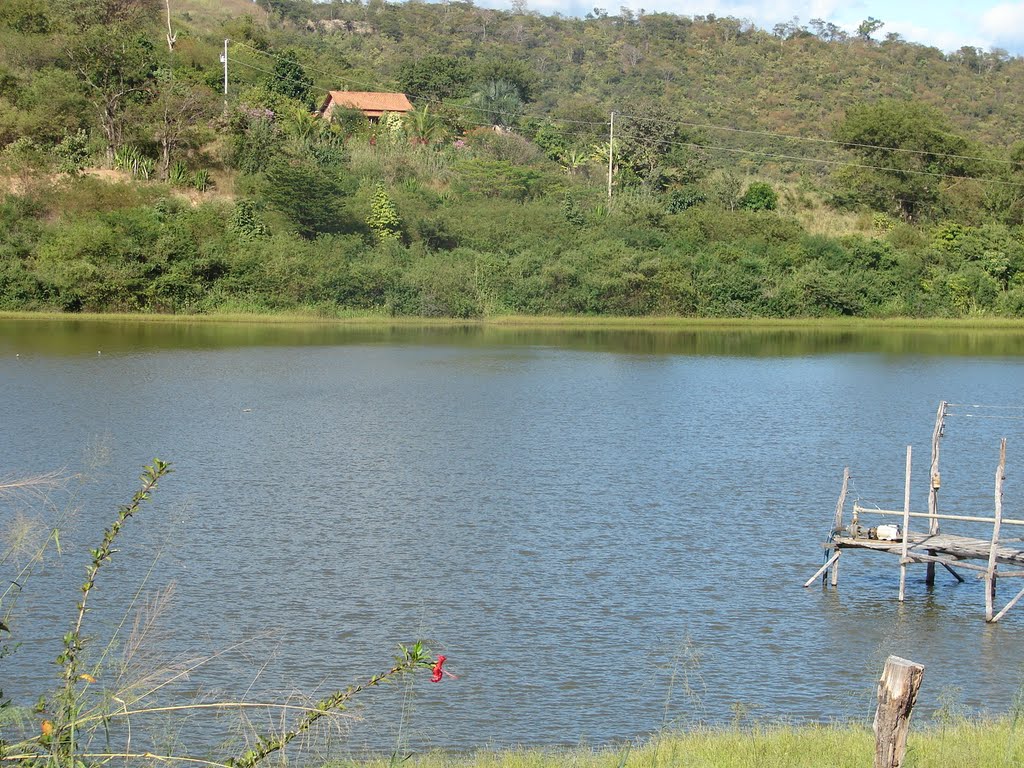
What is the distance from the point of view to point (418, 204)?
53969mm

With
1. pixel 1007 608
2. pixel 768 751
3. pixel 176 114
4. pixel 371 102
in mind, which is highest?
pixel 371 102

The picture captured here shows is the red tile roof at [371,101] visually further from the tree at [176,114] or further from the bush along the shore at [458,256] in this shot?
the tree at [176,114]

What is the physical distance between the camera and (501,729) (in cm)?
951

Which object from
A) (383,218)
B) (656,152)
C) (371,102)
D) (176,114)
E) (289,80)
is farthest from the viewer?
(371,102)

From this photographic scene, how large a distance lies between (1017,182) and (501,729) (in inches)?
2222

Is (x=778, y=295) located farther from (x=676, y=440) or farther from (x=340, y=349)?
(x=676, y=440)

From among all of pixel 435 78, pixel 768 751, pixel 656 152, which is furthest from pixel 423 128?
pixel 768 751

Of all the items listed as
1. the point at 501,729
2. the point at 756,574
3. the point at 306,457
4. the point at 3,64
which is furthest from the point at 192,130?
the point at 501,729

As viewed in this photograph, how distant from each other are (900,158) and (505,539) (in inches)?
1924

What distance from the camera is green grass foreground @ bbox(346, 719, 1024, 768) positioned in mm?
7633

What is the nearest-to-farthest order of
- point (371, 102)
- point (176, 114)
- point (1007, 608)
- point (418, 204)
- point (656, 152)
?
point (1007, 608) < point (176, 114) < point (418, 204) < point (656, 152) < point (371, 102)

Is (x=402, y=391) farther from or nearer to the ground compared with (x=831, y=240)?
nearer to the ground

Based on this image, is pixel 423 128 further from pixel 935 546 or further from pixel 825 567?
pixel 935 546

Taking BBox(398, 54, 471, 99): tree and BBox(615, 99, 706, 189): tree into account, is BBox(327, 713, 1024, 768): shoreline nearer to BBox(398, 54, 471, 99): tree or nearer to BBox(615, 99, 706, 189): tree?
BBox(615, 99, 706, 189): tree
